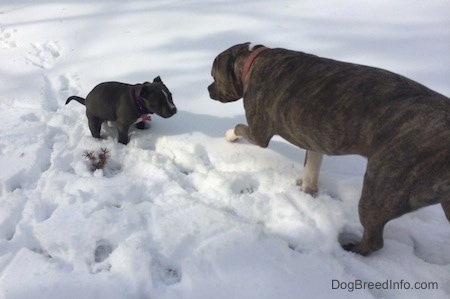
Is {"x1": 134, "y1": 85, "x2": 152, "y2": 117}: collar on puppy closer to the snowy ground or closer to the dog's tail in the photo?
the snowy ground

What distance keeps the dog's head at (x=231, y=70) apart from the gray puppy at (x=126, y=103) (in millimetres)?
474

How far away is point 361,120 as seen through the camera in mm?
2221

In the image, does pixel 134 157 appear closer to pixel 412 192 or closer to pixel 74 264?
pixel 74 264

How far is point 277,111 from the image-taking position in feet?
8.77

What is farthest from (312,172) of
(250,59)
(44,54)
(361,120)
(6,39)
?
(6,39)

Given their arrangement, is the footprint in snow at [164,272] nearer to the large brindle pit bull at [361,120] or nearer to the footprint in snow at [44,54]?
the large brindle pit bull at [361,120]

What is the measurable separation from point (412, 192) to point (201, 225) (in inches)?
51.6

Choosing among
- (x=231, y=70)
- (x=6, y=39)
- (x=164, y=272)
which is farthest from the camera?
(x=6, y=39)

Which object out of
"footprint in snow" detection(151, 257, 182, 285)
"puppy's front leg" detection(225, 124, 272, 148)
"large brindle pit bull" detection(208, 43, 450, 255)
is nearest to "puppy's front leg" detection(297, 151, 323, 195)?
"large brindle pit bull" detection(208, 43, 450, 255)

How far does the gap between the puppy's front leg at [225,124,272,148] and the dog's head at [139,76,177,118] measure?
0.53m

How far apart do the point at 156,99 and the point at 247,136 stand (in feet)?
2.64

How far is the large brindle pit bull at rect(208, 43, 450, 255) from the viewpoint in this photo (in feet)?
6.41

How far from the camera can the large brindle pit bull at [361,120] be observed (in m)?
1.96

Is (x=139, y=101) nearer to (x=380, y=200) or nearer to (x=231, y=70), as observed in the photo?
(x=231, y=70)
